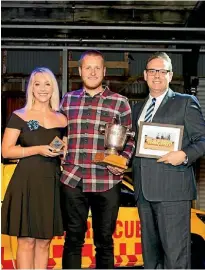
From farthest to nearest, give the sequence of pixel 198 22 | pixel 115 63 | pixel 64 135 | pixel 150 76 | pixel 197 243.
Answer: pixel 115 63, pixel 198 22, pixel 197 243, pixel 64 135, pixel 150 76

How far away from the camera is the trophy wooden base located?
12.3 feet

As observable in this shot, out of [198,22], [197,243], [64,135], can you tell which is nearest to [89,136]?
[64,135]

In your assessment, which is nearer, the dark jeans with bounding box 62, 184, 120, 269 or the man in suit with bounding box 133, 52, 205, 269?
the man in suit with bounding box 133, 52, 205, 269

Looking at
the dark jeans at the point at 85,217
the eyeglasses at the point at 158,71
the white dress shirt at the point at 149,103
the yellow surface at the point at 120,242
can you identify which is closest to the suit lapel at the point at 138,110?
the white dress shirt at the point at 149,103

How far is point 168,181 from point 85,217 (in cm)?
73

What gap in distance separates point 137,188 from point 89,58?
1106 millimetres

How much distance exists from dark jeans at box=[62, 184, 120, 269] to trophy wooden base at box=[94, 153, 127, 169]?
0.86 ft

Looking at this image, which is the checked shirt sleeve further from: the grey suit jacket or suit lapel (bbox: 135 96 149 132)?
the grey suit jacket

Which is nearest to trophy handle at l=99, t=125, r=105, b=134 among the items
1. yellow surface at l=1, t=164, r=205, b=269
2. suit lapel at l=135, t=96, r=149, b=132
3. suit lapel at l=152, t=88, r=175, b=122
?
suit lapel at l=135, t=96, r=149, b=132

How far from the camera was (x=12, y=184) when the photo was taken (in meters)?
3.97

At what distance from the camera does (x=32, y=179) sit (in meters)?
3.95

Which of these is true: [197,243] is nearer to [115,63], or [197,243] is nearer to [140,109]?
[140,109]

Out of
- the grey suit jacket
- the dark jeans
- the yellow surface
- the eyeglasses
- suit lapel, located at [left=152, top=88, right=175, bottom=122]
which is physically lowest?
the yellow surface

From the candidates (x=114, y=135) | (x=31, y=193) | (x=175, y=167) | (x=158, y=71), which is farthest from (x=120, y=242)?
(x=158, y=71)
